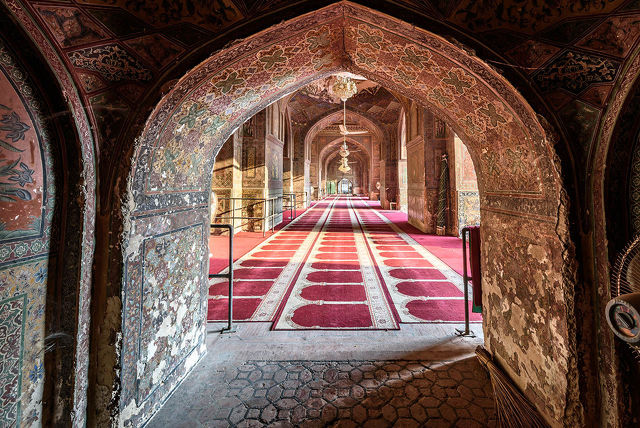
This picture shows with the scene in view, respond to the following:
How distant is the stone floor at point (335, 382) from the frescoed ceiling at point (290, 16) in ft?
4.96

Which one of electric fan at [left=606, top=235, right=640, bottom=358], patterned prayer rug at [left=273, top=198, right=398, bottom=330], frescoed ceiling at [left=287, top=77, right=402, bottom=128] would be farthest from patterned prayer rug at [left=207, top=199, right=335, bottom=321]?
frescoed ceiling at [left=287, top=77, right=402, bottom=128]

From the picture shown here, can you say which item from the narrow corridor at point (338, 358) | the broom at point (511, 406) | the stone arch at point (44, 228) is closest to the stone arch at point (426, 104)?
the broom at point (511, 406)

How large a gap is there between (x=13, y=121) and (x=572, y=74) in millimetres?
2505

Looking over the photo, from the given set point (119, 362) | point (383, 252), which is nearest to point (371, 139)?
point (383, 252)

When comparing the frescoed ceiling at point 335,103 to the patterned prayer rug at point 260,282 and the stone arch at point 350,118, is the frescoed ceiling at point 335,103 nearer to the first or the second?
the stone arch at point 350,118

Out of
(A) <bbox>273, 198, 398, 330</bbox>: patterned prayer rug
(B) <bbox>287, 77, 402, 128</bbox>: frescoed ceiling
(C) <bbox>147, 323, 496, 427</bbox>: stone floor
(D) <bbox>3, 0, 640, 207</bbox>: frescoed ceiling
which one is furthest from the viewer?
(B) <bbox>287, 77, 402, 128</bbox>: frescoed ceiling

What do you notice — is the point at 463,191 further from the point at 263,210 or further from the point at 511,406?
the point at 511,406

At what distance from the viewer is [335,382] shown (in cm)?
199

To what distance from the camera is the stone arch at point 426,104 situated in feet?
4.80

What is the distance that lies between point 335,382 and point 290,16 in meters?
2.32

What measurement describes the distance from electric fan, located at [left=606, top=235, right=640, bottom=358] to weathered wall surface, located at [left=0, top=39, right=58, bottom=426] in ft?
7.53

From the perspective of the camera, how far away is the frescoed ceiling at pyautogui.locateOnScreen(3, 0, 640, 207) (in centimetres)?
128

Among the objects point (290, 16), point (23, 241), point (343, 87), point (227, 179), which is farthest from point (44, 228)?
point (343, 87)

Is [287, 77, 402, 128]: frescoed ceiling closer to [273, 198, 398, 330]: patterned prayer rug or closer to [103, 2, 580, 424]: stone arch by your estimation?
[273, 198, 398, 330]: patterned prayer rug
